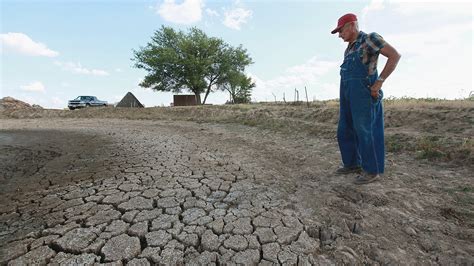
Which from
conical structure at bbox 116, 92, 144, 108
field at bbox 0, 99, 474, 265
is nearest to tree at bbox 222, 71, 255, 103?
conical structure at bbox 116, 92, 144, 108

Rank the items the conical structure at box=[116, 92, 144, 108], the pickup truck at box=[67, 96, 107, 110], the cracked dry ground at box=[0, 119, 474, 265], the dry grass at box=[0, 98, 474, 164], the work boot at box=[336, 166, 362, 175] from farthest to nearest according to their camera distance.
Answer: the conical structure at box=[116, 92, 144, 108], the pickup truck at box=[67, 96, 107, 110], the dry grass at box=[0, 98, 474, 164], the work boot at box=[336, 166, 362, 175], the cracked dry ground at box=[0, 119, 474, 265]

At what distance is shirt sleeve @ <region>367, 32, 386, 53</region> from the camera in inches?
93.7

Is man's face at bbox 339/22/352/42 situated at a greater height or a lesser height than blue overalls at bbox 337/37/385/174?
greater

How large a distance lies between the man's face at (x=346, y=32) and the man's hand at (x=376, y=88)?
62cm

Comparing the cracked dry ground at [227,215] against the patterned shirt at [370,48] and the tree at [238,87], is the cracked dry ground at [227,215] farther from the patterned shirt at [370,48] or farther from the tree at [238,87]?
the tree at [238,87]

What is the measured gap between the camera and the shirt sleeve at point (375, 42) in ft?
7.81

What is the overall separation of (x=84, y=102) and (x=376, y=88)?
2236 cm

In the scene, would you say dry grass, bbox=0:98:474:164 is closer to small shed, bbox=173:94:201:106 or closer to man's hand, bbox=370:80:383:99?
man's hand, bbox=370:80:383:99

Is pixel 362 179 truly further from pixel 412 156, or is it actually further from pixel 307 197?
pixel 412 156

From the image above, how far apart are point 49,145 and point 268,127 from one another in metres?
5.41

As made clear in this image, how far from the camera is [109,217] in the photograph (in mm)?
2033

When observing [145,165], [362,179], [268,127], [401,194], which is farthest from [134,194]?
[268,127]

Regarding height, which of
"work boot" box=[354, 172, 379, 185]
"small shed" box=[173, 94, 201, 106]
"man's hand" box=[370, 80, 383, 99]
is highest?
"small shed" box=[173, 94, 201, 106]

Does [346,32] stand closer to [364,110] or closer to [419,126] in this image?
[364,110]
